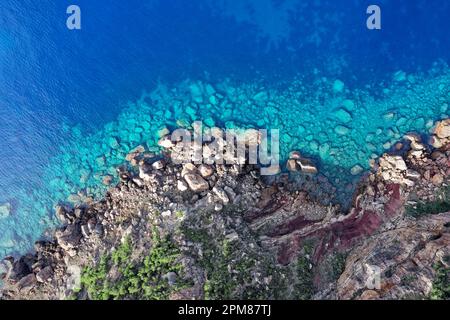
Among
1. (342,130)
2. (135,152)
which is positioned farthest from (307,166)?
(135,152)

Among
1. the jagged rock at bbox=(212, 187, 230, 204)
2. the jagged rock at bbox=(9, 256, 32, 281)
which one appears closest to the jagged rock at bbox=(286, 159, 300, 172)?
the jagged rock at bbox=(212, 187, 230, 204)

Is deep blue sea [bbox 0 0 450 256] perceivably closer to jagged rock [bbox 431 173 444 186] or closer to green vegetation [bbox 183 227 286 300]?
jagged rock [bbox 431 173 444 186]

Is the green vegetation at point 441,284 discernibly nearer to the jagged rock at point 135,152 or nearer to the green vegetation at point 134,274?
the green vegetation at point 134,274

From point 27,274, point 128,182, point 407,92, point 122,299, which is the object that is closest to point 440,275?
point 407,92

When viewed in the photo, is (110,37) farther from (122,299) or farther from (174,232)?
(122,299)

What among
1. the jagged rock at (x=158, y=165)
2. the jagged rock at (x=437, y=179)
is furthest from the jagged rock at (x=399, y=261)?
the jagged rock at (x=158, y=165)

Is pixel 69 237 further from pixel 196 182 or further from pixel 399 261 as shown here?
pixel 399 261

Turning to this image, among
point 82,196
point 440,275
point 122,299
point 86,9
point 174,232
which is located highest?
point 86,9
